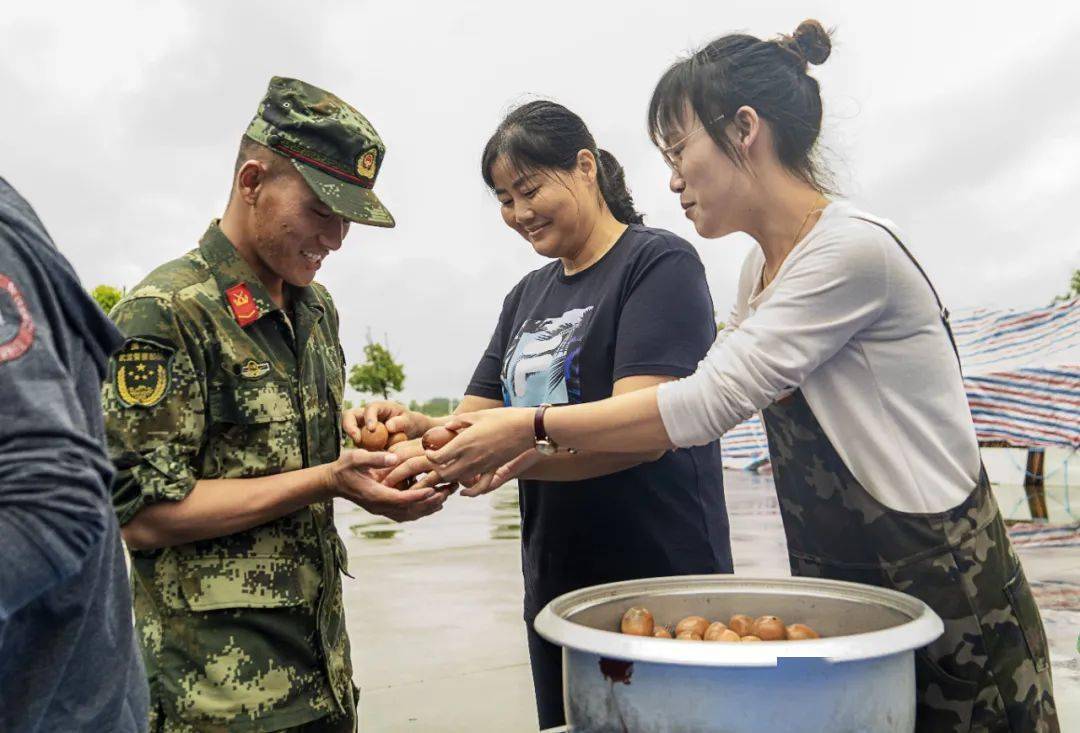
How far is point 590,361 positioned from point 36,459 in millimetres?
1522

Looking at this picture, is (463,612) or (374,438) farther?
(463,612)

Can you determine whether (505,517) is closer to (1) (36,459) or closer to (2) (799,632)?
(2) (799,632)

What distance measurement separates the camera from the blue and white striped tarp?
1214 cm

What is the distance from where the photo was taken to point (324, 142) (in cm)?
215

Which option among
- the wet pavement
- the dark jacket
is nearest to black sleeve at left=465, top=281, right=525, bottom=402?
the dark jacket

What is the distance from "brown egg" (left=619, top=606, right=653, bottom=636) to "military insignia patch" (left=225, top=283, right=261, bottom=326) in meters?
0.99

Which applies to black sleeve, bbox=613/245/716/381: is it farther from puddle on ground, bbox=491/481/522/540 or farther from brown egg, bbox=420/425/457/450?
puddle on ground, bbox=491/481/522/540

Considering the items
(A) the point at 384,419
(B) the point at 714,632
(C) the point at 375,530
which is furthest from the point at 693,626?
(C) the point at 375,530

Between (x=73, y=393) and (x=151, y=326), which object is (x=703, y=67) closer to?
(x=151, y=326)

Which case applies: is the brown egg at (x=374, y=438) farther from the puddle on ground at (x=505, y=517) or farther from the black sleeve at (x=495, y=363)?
the puddle on ground at (x=505, y=517)

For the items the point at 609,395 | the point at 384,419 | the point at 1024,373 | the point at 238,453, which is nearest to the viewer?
the point at 238,453

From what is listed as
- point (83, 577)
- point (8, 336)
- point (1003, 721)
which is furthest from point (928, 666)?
point (8, 336)

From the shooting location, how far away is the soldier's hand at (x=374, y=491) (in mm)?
2002

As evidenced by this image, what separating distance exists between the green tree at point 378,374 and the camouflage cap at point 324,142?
36.6 meters
